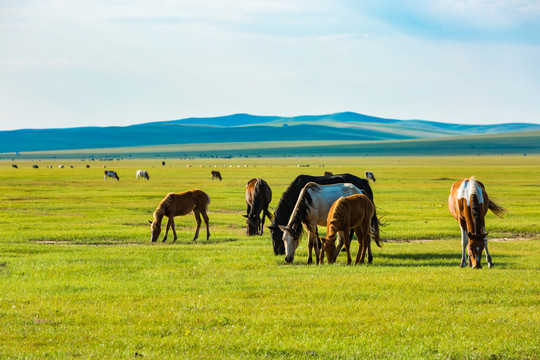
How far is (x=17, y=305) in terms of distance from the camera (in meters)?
11.0

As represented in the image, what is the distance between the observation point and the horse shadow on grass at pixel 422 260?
52.7ft

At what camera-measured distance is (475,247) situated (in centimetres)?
1470

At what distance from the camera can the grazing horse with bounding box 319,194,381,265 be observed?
15.3m

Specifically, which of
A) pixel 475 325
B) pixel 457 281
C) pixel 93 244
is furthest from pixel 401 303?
pixel 93 244

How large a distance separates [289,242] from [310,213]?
1.05 meters

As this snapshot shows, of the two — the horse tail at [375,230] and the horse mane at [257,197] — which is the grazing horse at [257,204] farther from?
the horse tail at [375,230]

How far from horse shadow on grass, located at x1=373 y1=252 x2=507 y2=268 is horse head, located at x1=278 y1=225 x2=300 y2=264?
2239mm

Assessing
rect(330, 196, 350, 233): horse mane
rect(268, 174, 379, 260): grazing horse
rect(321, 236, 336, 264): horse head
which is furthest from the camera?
rect(268, 174, 379, 260): grazing horse

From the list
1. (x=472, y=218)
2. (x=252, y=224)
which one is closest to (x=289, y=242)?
(x=472, y=218)

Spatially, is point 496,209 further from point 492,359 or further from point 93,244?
point 93,244

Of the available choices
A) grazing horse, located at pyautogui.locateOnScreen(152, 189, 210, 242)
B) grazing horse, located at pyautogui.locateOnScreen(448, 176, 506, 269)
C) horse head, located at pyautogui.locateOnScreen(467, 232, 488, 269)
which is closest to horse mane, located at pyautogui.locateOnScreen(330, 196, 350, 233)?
grazing horse, located at pyautogui.locateOnScreen(448, 176, 506, 269)

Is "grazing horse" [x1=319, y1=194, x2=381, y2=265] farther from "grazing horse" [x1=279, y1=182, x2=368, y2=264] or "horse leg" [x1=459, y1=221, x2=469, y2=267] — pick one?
"horse leg" [x1=459, y1=221, x2=469, y2=267]

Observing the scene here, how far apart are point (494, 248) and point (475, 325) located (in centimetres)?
993

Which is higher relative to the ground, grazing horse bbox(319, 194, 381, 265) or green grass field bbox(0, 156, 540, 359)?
grazing horse bbox(319, 194, 381, 265)
